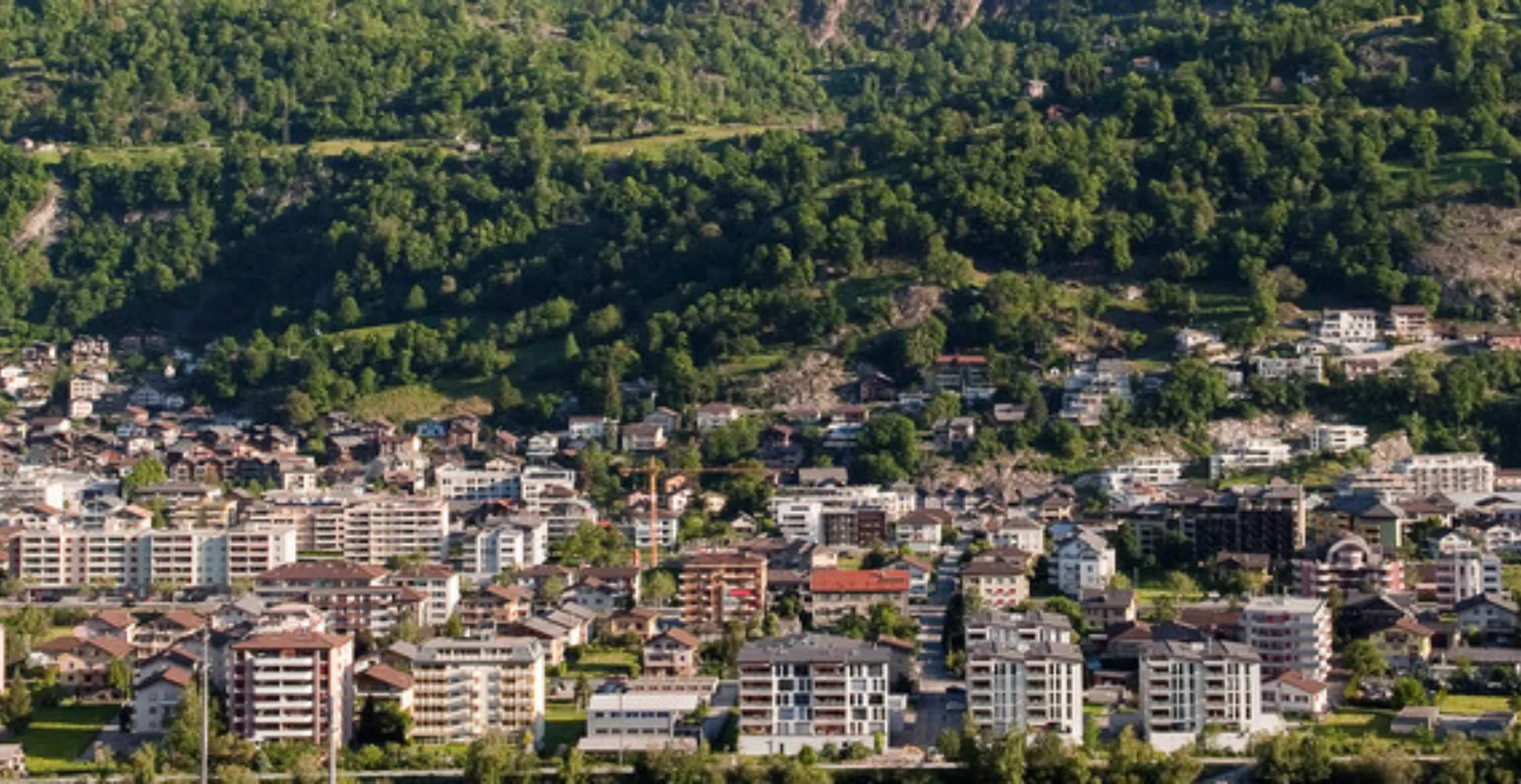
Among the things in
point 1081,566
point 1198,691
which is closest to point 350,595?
point 1081,566

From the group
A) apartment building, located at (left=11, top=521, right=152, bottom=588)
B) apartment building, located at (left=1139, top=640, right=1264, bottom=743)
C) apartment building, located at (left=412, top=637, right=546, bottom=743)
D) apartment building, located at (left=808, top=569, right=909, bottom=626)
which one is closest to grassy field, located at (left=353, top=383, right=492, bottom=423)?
apartment building, located at (left=11, top=521, right=152, bottom=588)

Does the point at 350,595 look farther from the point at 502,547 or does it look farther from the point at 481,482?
the point at 481,482

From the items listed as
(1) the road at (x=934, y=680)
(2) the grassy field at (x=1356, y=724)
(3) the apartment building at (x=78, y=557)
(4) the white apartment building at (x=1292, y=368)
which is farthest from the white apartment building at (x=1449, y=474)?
(3) the apartment building at (x=78, y=557)

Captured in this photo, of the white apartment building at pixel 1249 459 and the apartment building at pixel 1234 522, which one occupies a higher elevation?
the white apartment building at pixel 1249 459

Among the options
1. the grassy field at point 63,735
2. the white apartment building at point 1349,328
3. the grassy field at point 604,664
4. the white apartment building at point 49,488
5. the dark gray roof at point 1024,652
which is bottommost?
the grassy field at point 63,735

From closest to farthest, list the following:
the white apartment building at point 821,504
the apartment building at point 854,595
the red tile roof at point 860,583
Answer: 1. the apartment building at point 854,595
2. the red tile roof at point 860,583
3. the white apartment building at point 821,504

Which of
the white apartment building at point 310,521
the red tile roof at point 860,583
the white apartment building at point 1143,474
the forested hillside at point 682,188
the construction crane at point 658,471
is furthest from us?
the forested hillside at point 682,188

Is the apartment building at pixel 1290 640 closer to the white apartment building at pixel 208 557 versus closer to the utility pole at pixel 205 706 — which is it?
the utility pole at pixel 205 706

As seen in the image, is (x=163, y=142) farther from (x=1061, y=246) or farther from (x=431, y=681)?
(x=431, y=681)
